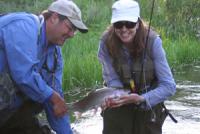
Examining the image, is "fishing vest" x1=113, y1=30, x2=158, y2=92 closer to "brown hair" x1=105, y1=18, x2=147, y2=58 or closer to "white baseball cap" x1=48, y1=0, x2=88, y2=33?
"brown hair" x1=105, y1=18, x2=147, y2=58

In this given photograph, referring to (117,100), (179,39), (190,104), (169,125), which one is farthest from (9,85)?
(179,39)

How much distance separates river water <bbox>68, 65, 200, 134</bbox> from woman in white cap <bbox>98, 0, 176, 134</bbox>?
2.14m

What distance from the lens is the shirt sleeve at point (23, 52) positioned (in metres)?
4.05

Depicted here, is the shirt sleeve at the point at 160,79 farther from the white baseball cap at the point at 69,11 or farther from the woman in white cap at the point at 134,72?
the white baseball cap at the point at 69,11

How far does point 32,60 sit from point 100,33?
35.6 feet

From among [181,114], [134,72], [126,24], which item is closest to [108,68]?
[134,72]

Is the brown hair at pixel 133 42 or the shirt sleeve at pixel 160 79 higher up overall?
the brown hair at pixel 133 42

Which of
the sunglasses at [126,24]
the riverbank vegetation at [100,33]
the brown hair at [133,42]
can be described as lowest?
the riverbank vegetation at [100,33]

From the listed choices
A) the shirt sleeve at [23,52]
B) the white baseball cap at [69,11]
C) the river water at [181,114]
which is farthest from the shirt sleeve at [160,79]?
the river water at [181,114]

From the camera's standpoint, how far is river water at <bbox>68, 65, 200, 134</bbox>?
764 centimetres

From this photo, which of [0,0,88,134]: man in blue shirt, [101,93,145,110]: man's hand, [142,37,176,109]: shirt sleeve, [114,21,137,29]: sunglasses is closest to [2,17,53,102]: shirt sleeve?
[0,0,88,134]: man in blue shirt

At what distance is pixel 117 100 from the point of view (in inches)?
179

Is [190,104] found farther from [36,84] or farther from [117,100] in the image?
[36,84]

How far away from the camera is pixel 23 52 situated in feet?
13.3
